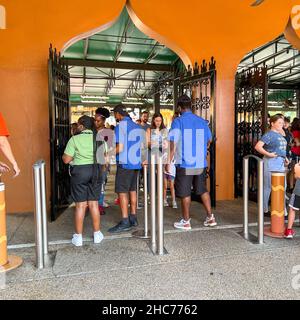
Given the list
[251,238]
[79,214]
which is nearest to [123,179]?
[79,214]

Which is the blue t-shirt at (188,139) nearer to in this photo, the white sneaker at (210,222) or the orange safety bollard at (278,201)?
the white sneaker at (210,222)

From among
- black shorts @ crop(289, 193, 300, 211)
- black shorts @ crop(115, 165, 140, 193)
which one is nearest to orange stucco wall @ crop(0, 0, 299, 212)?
black shorts @ crop(115, 165, 140, 193)

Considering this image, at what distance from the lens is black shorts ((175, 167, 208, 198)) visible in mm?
4113

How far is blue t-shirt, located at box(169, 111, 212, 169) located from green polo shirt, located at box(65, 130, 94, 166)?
41.9 inches

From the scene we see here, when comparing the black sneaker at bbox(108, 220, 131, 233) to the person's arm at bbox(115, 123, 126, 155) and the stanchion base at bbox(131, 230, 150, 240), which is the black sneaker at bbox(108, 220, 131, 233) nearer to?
the stanchion base at bbox(131, 230, 150, 240)

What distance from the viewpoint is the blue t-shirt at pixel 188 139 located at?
4070 millimetres

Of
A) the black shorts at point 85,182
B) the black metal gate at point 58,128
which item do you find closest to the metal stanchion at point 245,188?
the black shorts at point 85,182

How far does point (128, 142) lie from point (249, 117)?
3.11 meters

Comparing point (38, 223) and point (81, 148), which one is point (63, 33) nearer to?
point (81, 148)

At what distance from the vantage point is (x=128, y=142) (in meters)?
4.07

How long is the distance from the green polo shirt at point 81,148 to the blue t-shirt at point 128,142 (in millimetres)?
461

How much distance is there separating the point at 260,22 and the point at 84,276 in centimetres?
521
